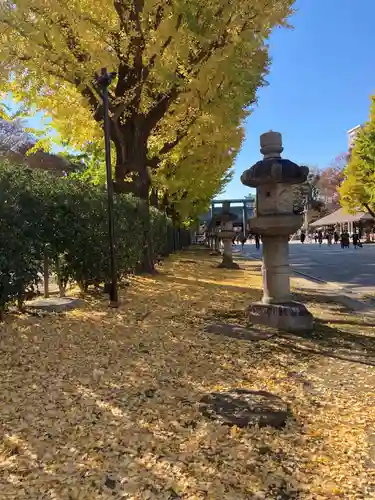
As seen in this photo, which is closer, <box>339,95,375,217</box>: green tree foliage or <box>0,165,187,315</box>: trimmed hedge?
<box>0,165,187,315</box>: trimmed hedge

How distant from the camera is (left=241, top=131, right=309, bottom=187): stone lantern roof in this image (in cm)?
647

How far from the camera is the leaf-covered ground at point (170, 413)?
2564 millimetres

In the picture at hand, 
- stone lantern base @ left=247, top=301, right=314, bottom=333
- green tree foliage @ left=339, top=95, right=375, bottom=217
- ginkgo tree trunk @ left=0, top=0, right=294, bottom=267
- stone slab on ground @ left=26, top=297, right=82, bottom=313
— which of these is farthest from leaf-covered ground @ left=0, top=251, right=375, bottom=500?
green tree foliage @ left=339, top=95, right=375, bottom=217

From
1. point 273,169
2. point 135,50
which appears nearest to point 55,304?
point 273,169

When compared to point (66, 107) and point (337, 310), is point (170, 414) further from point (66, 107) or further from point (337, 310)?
point (66, 107)

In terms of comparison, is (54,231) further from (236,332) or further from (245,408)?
(245,408)

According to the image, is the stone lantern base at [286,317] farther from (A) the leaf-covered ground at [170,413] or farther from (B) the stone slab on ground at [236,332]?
(B) the stone slab on ground at [236,332]

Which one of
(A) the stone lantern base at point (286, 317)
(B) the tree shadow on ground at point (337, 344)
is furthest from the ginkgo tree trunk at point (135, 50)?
(B) the tree shadow on ground at point (337, 344)

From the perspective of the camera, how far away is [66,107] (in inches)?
435

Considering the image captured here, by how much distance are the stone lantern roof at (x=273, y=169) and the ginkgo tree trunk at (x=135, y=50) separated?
323 cm

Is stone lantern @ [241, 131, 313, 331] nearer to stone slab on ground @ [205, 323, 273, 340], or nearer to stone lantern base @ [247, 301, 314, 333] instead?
stone lantern base @ [247, 301, 314, 333]

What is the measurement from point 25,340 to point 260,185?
389 cm

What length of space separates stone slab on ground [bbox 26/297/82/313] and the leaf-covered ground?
38 cm

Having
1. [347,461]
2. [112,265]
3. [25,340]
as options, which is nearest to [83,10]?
[112,265]
